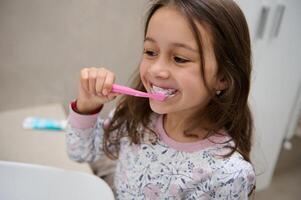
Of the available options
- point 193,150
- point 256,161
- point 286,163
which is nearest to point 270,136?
point 256,161

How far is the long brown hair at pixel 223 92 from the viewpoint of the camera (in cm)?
49

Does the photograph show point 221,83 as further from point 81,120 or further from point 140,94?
point 81,120

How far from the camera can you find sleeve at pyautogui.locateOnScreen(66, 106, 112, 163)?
63cm

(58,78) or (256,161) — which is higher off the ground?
(58,78)

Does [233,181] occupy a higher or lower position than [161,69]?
lower

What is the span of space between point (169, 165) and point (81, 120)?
194 millimetres

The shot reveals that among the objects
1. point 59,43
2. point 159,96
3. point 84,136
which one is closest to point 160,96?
point 159,96

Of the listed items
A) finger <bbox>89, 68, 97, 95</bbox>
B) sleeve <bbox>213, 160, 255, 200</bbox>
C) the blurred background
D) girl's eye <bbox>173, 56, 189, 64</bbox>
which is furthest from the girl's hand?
the blurred background

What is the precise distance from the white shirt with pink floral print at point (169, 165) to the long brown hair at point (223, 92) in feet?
0.08

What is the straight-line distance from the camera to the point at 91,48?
987 millimetres

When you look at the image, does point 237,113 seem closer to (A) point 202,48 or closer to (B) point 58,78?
(A) point 202,48

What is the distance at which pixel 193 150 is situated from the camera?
0.58 metres

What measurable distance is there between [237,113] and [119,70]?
1.88ft

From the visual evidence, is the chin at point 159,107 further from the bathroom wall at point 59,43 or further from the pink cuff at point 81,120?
the bathroom wall at point 59,43
